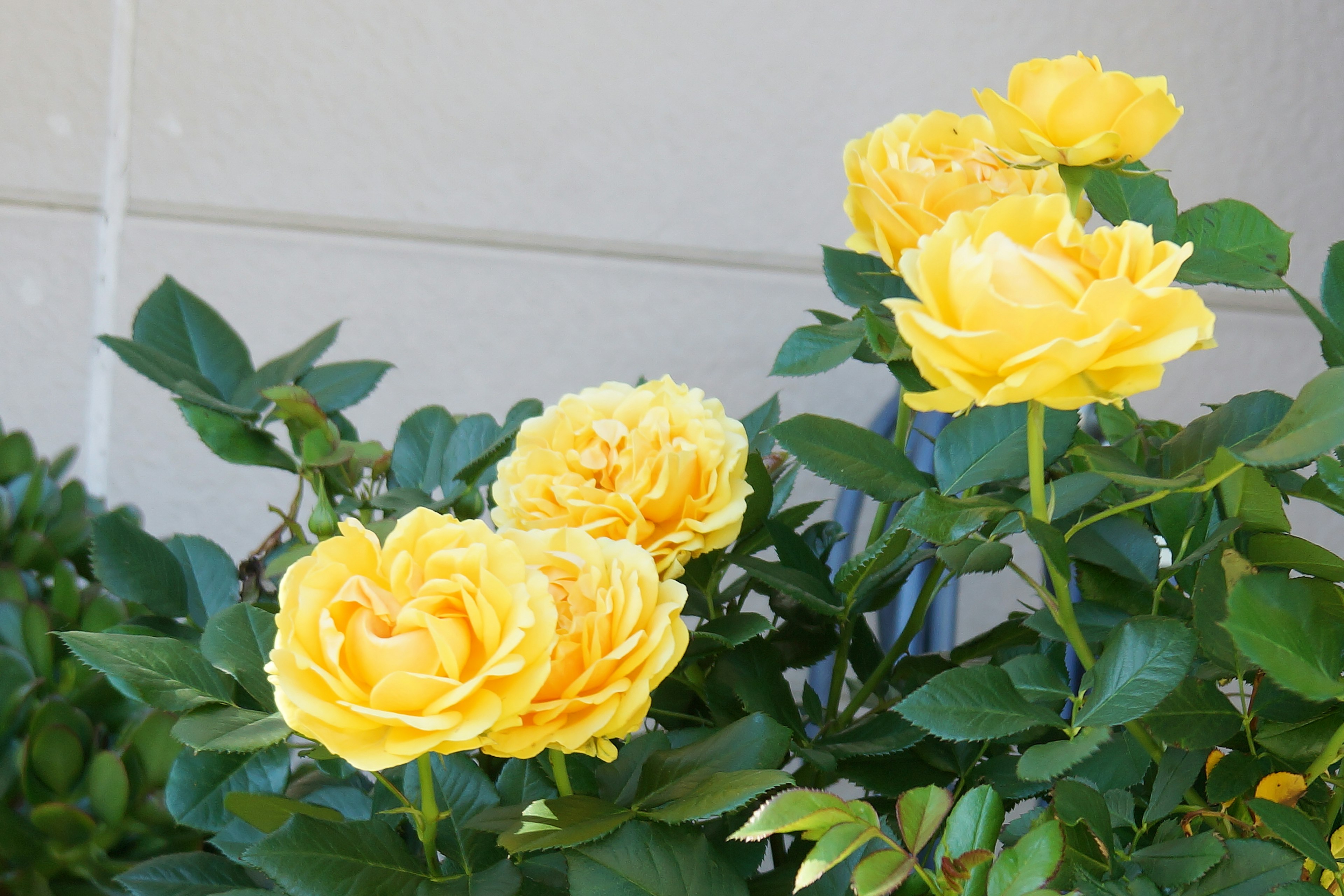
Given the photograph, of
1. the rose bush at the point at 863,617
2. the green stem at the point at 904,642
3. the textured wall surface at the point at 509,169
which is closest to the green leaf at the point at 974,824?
the rose bush at the point at 863,617

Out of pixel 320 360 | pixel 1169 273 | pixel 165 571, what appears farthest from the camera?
pixel 320 360

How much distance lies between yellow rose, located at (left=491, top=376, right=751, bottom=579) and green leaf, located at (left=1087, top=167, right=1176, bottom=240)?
0.11m

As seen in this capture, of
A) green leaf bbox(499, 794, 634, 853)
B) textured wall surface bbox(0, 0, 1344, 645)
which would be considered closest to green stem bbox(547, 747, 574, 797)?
green leaf bbox(499, 794, 634, 853)

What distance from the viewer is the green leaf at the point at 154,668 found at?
0.21 metres

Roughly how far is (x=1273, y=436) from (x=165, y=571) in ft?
0.99

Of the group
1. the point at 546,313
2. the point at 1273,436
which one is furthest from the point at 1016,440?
the point at 546,313

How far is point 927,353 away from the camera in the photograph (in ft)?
0.52

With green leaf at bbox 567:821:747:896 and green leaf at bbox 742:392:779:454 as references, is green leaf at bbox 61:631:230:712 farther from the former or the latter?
green leaf at bbox 742:392:779:454

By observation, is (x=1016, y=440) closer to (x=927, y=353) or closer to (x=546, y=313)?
(x=927, y=353)

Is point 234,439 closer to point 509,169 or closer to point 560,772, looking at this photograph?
point 560,772

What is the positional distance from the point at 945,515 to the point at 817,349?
10 centimetres

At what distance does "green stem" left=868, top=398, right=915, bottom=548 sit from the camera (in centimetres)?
27

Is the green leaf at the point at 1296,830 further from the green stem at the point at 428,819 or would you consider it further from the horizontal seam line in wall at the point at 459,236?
the horizontal seam line in wall at the point at 459,236

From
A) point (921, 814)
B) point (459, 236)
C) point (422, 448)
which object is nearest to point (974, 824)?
point (921, 814)
